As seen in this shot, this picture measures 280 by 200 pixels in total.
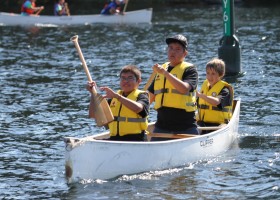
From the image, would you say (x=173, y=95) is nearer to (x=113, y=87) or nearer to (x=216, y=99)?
(x=216, y=99)

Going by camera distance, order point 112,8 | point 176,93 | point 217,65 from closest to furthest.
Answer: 1. point 176,93
2. point 217,65
3. point 112,8

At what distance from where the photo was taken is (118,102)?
1045 centimetres

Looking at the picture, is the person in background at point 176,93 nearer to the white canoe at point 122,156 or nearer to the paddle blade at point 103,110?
the white canoe at point 122,156

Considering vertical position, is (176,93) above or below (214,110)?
above

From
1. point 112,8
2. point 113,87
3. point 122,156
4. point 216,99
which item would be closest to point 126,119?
point 122,156

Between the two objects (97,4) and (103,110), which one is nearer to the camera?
(103,110)

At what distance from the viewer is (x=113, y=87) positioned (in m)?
18.6

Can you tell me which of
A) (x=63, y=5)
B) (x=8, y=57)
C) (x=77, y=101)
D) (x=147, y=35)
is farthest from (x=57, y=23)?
(x=77, y=101)

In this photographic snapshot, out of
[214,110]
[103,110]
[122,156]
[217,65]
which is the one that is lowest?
[122,156]

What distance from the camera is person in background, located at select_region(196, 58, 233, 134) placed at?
12245mm

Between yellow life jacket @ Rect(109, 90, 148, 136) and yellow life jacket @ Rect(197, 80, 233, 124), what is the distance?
216cm

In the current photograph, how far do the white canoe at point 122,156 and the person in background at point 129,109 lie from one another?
348mm

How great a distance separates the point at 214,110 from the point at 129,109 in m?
2.46

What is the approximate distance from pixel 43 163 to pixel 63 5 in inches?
1055
